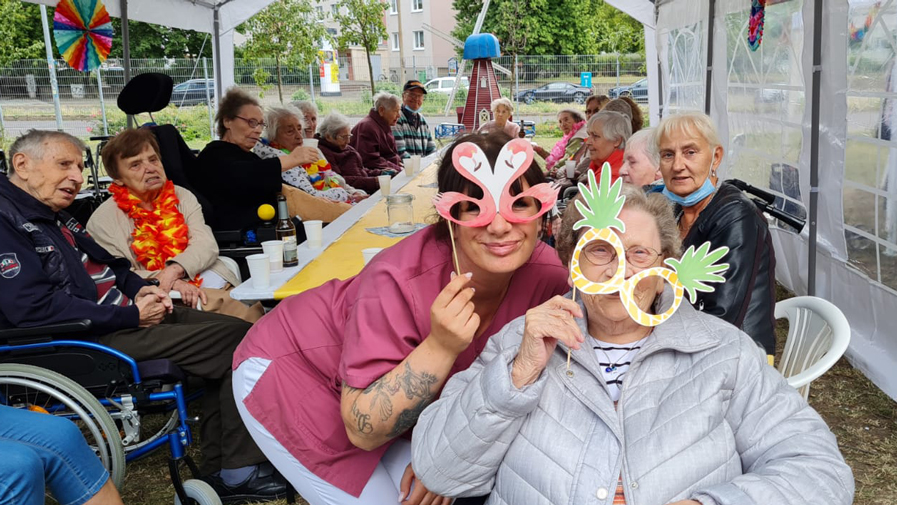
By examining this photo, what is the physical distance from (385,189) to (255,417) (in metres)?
2.99

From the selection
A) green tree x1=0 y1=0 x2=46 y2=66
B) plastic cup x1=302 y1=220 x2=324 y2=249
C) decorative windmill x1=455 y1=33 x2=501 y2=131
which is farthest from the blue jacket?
green tree x1=0 y1=0 x2=46 y2=66

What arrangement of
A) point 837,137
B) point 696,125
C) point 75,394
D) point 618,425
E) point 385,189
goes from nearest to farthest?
point 618,425, point 75,394, point 696,125, point 837,137, point 385,189

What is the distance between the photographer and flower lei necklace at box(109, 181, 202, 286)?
3.22 m

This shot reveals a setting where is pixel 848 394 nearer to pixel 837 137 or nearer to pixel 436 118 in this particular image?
pixel 837 137

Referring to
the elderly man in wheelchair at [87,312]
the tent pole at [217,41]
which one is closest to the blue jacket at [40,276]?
the elderly man in wheelchair at [87,312]

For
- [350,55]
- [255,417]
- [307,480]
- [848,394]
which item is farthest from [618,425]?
[350,55]

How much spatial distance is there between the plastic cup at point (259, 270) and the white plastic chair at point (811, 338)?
1.72 meters

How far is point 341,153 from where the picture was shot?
6.67m

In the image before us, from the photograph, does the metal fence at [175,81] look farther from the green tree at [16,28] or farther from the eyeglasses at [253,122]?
the eyeglasses at [253,122]

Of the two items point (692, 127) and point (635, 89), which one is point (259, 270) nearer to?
point (692, 127)

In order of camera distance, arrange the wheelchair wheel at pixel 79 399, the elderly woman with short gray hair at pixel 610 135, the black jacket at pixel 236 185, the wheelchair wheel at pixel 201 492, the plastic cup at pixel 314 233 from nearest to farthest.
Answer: the wheelchair wheel at pixel 79 399 → the wheelchair wheel at pixel 201 492 → the plastic cup at pixel 314 233 → the black jacket at pixel 236 185 → the elderly woman with short gray hair at pixel 610 135

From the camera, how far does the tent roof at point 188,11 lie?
566 cm

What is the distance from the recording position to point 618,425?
134 cm

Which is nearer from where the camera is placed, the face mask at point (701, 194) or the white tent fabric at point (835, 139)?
the face mask at point (701, 194)
